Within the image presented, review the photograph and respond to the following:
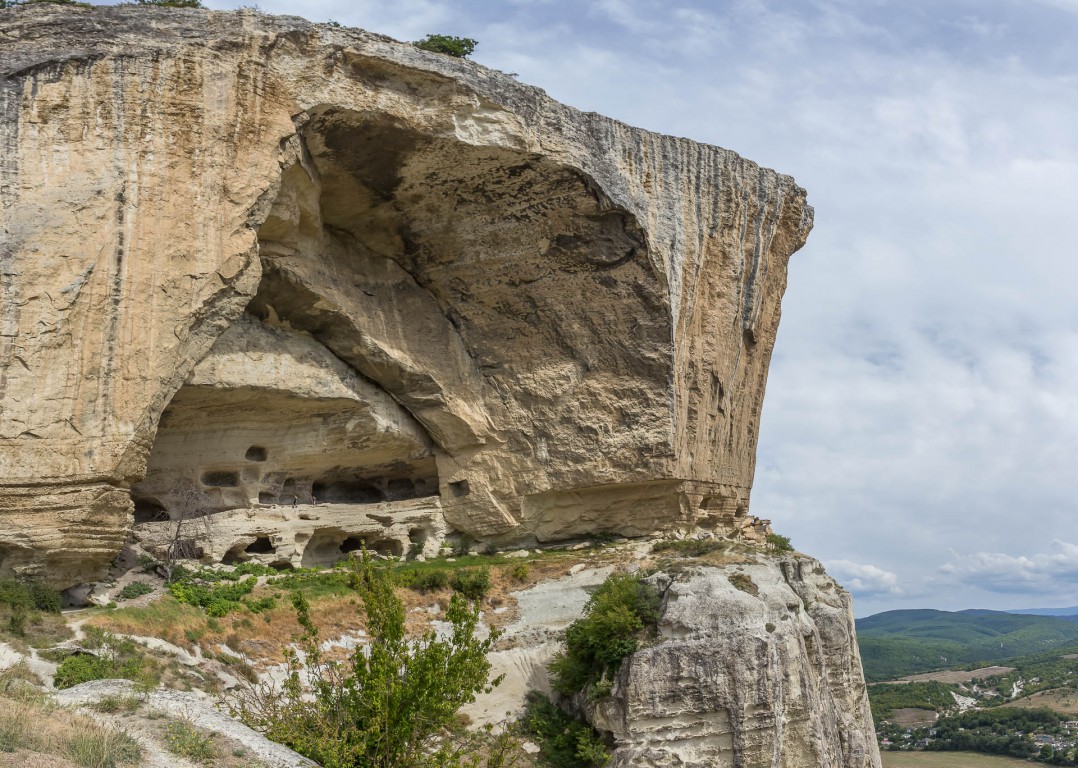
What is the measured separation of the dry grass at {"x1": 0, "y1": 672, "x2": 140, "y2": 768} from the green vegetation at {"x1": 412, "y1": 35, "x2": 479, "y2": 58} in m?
21.8

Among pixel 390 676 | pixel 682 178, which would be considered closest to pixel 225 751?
pixel 390 676

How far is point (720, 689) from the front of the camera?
1717 centimetres

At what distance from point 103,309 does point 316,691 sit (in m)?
8.39

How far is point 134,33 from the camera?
1759 cm

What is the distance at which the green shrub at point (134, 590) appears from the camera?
18.2 metres

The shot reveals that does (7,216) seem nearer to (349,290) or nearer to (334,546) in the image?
(349,290)

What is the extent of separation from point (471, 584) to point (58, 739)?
1290 cm

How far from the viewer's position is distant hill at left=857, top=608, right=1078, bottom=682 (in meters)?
82.5

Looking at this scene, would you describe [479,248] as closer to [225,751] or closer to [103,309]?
[103,309]

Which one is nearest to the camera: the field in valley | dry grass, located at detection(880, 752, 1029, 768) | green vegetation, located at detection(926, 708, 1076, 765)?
dry grass, located at detection(880, 752, 1029, 768)

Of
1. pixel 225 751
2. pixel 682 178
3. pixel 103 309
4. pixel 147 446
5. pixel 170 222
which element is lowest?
pixel 225 751

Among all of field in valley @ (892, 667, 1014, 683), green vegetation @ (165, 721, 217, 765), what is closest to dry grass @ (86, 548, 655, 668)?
green vegetation @ (165, 721, 217, 765)

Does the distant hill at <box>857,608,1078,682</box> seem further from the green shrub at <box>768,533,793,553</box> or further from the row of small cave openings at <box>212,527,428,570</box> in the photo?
the row of small cave openings at <box>212,527,428,570</box>

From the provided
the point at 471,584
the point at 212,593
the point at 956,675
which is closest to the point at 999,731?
the point at 956,675
